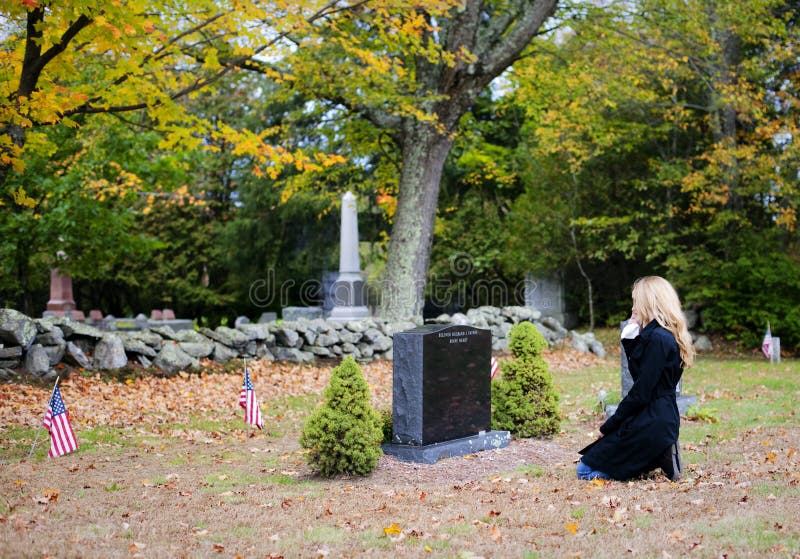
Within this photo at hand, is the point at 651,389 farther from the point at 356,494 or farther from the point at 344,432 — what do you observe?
the point at 344,432

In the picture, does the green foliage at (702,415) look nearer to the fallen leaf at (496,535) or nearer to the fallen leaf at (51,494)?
the fallen leaf at (496,535)

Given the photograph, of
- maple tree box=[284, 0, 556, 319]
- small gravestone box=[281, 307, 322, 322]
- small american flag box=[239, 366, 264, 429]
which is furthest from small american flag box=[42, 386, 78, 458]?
small gravestone box=[281, 307, 322, 322]

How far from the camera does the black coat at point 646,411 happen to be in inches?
242

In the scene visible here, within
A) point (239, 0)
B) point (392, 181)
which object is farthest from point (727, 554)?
point (392, 181)

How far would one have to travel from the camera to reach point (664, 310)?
618 cm

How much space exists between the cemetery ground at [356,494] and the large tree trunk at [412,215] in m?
6.46

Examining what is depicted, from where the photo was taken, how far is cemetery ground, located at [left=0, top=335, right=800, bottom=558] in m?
4.62

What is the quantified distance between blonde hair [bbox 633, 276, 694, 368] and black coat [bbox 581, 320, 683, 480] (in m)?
0.05

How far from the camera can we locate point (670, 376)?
621cm

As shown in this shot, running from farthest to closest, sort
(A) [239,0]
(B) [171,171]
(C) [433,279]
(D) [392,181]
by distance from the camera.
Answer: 1. (C) [433,279]
2. (D) [392,181]
3. (B) [171,171]
4. (A) [239,0]

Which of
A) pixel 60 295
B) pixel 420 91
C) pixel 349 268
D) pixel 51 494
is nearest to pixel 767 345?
pixel 420 91

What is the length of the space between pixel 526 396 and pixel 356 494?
3.11m

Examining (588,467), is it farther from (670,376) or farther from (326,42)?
(326,42)

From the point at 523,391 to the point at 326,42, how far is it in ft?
30.7
